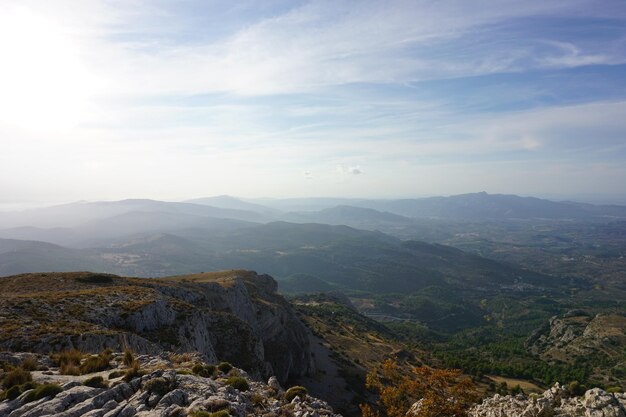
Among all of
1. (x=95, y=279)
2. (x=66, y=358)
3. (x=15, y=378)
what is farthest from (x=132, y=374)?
(x=95, y=279)

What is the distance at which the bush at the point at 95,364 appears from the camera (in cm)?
1956

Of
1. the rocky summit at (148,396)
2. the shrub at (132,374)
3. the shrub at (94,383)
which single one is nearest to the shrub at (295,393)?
the rocky summit at (148,396)

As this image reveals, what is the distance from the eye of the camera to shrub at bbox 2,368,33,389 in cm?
1658

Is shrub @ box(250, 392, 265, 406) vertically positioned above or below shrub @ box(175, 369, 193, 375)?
below

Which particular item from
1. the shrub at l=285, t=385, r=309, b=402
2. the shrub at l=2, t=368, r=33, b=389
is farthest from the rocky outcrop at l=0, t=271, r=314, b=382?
the shrub at l=285, t=385, r=309, b=402

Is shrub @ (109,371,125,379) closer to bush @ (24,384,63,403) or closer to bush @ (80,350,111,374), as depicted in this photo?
bush @ (80,350,111,374)

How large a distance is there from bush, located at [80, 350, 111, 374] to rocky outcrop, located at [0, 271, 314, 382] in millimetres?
4749

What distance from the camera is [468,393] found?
25844 millimetres

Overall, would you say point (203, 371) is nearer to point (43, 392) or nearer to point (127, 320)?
point (43, 392)

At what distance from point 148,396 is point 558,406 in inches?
983

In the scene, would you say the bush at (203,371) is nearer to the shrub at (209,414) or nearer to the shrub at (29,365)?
the shrub at (209,414)

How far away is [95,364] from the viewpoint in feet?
65.2

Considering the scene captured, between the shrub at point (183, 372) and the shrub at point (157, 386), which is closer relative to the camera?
the shrub at point (157, 386)

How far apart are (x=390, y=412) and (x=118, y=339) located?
68.4ft
